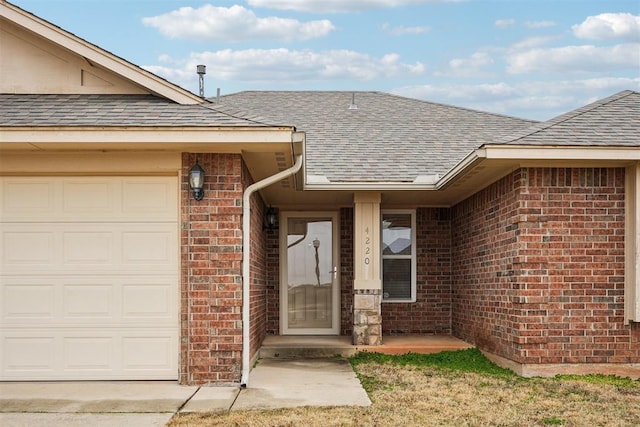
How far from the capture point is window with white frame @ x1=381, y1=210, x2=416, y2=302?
13711 millimetres

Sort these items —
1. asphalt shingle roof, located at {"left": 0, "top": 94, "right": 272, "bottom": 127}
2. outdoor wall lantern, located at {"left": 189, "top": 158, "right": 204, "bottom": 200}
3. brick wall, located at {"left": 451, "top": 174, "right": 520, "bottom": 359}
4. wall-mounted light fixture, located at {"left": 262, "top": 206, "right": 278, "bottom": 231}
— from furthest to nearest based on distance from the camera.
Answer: wall-mounted light fixture, located at {"left": 262, "top": 206, "right": 278, "bottom": 231}
brick wall, located at {"left": 451, "top": 174, "right": 520, "bottom": 359}
outdoor wall lantern, located at {"left": 189, "top": 158, "right": 204, "bottom": 200}
asphalt shingle roof, located at {"left": 0, "top": 94, "right": 272, "bottom": 127}

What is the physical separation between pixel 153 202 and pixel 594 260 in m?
5.21

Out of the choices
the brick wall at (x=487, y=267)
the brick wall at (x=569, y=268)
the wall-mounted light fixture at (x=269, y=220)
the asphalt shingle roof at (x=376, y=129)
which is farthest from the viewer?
the wall-mounted light fixture at (x=269, y=220)

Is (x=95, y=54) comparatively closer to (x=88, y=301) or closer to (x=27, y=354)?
(x=88, y=301)

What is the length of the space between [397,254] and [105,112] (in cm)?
689

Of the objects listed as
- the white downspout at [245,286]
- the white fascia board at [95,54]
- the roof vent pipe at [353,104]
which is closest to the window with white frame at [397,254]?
the roof vent pipe at [353,104]

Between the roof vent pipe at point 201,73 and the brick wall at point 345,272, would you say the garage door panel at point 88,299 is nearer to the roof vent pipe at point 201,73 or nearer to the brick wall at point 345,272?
the brick wall at point 345,272

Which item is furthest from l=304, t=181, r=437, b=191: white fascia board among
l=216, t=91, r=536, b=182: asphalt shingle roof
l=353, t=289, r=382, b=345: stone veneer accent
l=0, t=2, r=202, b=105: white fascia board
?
l=0, t=2, r=202, b=105: white fascia board

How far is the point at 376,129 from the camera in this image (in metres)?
14.7

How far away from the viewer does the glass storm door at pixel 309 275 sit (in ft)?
45.2

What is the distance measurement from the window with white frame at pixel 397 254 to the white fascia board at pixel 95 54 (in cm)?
597

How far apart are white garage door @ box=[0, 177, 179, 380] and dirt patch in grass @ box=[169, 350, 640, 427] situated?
210 cm

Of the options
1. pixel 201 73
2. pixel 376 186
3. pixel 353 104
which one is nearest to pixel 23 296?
pixel 376 186

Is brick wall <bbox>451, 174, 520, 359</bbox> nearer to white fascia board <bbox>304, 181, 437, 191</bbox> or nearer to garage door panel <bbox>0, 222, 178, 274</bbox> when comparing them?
white fascia board <bbox>304, 181, 437, 191</bbox>
